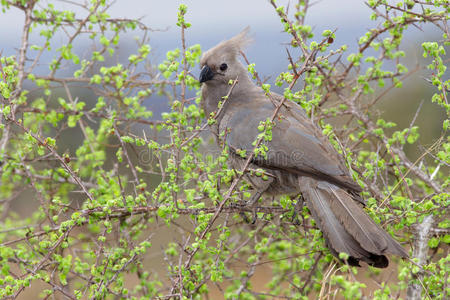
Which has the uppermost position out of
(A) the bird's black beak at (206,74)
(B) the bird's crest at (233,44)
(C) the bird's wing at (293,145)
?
(B) the bird's crest at (233,44)

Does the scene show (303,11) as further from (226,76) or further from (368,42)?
(226,76)

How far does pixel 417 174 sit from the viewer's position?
383cm

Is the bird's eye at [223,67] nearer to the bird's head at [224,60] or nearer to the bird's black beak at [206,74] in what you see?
the bird's head at [224,60]

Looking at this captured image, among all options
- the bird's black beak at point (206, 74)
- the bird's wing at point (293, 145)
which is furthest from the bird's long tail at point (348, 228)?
the bird's black beak at point (206, 74)

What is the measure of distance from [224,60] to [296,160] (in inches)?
63.7

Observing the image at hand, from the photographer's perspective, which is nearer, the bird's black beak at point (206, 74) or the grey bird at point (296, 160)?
the grey bird at point (296, 160)

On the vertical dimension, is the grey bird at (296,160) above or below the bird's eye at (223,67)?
below

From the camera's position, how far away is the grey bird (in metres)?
3.18

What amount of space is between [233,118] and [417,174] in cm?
159

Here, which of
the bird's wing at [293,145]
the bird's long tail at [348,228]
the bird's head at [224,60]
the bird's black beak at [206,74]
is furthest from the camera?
the bird's head at [224,60]

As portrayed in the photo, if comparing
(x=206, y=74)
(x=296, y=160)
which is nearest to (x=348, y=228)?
(x=296, y=160)

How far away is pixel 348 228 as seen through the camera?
328 centimetres

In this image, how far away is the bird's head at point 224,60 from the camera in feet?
16.5

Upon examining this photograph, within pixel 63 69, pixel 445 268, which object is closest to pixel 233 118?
pixel 63 69
